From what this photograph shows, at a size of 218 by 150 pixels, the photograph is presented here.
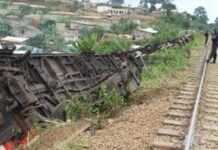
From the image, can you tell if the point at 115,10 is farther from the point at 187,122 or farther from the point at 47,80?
the point at 187,122

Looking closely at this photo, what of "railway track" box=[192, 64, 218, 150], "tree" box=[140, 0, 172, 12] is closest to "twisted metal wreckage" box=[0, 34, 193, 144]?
"railway track" box=[192, 64, 218, 150]

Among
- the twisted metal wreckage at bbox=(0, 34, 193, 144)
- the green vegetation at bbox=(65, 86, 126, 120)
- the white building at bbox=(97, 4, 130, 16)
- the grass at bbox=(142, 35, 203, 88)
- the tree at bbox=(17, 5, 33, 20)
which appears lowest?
the white building at bbox=(97, 4, 130, 16)

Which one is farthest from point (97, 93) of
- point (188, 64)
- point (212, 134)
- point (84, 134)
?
point (188, 64)

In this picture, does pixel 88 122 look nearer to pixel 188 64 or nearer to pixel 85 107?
pixel 85 107

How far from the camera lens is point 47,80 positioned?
880cm

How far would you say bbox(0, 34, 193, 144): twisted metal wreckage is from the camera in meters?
6.86

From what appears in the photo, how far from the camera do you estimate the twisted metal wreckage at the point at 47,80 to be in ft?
22.5

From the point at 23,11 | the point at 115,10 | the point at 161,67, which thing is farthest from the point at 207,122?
the point at 115,10

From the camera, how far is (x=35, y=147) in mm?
6707

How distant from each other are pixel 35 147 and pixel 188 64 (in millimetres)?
13467

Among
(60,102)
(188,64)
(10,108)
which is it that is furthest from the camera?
(188,64)

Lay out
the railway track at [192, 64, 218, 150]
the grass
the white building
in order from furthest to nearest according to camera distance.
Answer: the white building, the grass, the railway track at [192, 64, 218, 150]

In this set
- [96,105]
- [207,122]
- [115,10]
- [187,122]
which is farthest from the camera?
[115,10]

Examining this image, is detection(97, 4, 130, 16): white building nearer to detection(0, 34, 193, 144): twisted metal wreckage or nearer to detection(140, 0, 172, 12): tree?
detection(140, 0, 172, 12): tree
